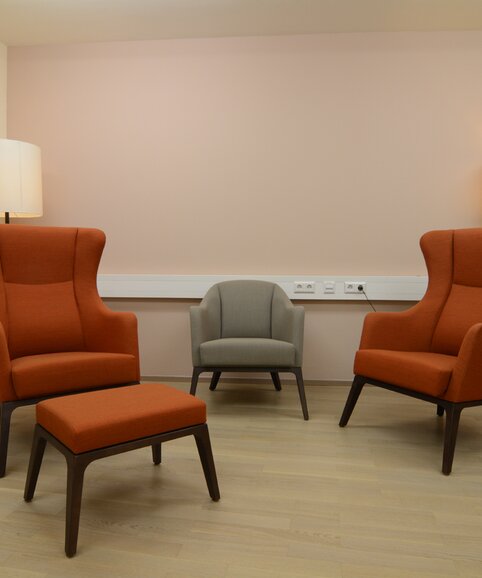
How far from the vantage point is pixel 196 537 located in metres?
1.65

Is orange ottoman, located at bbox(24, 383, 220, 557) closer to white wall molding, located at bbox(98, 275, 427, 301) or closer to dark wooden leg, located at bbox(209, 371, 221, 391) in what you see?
dark wooden leg, located at bbox(209, 371, 221, 391)

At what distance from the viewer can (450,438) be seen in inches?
84.9

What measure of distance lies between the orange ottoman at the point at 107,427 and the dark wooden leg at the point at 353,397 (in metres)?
1.08

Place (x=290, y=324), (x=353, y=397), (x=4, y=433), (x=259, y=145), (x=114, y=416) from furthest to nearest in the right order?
1. (x=259, y=145)
2. (x=290, y=324)
3. (x=353, y=397)
4. (x=4, y=433)
5. (x=114, y=416)

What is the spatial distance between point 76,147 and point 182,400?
2629mm

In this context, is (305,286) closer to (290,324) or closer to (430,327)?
(290,324)

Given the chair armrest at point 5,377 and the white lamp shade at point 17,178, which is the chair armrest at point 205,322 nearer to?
the chair armrest at point 5,377

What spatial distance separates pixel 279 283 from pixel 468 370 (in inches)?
63.4

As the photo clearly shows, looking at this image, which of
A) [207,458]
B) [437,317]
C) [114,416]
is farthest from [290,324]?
[114,416]

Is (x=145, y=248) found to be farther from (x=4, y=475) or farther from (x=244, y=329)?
(x=4, y=475)

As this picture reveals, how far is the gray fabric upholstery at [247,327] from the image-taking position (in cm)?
285

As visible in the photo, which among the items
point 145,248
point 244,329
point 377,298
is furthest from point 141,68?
→ point 377,298

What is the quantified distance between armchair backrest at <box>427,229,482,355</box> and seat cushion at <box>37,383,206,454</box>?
62.2 inches

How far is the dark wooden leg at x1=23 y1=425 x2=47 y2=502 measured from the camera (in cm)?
180
